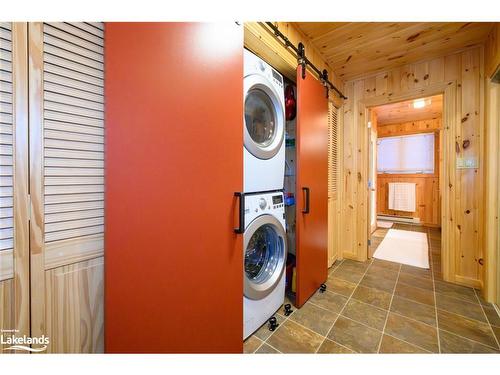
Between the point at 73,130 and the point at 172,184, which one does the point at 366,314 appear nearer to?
the point at 172,184

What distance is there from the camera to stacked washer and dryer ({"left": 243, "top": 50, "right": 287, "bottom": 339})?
3.89 ft

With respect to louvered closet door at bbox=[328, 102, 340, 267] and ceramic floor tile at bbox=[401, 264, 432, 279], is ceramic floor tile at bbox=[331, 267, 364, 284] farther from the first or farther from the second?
ceramic floor tile at bbox=[401, 264, 432, 279]

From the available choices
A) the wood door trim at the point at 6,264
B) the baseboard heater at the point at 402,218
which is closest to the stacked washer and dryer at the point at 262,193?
the wood door trim at the point at 6,264

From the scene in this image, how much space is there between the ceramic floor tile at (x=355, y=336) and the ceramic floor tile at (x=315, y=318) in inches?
1.8

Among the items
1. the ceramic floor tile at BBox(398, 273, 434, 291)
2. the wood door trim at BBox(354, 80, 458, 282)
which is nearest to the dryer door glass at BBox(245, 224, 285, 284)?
the ceramic floor tile at BBox(398, 273, 434, 291)

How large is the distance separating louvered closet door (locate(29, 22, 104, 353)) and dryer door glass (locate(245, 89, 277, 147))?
0.83 meters

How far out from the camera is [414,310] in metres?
1.57

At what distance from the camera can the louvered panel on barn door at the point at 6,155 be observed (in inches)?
22.8

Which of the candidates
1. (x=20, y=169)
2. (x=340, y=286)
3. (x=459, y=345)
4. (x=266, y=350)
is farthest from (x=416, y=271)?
(x=20, y=169)

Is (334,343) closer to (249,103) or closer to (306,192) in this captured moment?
(306,192)

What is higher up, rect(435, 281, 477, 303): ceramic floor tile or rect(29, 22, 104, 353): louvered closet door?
rect(29, 22, 104, 353): louvered closet door
